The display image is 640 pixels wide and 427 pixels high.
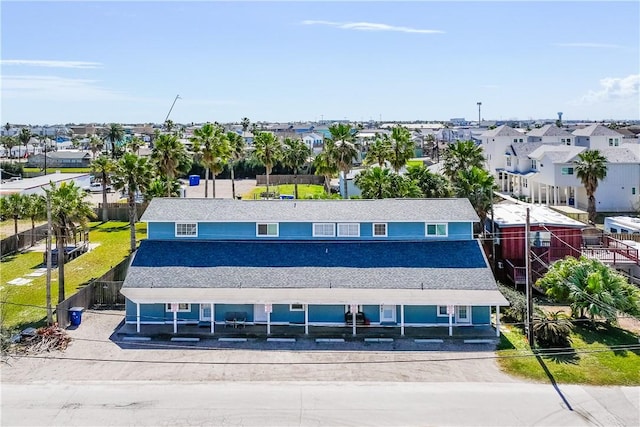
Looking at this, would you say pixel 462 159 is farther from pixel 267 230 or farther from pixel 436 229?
pixel 267 230

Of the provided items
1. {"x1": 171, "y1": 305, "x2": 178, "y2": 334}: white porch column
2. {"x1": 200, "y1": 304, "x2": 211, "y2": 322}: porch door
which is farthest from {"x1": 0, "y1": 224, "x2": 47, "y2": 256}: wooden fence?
{"x1": 200, "y1": 304, "x2": 211, "y2": 322}: porch door

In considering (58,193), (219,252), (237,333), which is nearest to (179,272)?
(219,252)

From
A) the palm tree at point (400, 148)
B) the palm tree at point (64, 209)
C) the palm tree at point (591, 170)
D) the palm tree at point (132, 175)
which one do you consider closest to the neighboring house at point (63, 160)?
the palm tree at point (132, 175)

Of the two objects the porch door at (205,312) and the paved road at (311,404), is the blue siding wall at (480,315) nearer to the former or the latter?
the paved road at (311,404)

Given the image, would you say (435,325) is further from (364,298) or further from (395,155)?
(395,155)

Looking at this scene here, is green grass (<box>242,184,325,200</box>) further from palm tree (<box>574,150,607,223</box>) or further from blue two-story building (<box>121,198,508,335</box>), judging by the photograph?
blue two-story building (<box>121,198,508,335</box>)

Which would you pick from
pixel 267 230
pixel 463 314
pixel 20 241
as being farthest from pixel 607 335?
pixel 20 241
